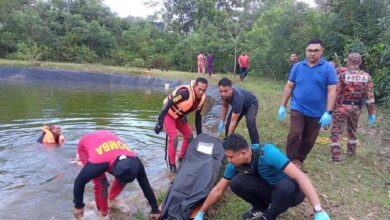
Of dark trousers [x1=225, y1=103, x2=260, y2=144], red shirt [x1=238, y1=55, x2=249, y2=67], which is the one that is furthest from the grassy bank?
red shirt [x1=238, y1=55, x2=249, y2=67]

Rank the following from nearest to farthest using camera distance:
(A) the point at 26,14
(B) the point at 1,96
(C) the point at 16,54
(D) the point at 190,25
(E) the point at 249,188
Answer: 1. (E) the point at 249,188
2. (B) the point at 1,96
3. (C) the point at 16,54
4. (A) the point at 26,14
5. (D) the point at 190,25

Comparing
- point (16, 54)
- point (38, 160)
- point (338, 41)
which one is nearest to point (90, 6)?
point (16, 54)

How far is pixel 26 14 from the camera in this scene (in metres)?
30.9

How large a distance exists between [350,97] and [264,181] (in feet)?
9.80

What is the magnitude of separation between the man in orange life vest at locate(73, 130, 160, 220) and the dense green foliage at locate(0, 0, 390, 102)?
14.7 m

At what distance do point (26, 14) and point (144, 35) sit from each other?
9.32 meters

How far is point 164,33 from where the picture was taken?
3375 cm

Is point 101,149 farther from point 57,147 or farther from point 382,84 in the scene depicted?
point 382,84

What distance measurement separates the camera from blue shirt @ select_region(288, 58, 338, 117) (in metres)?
5.09

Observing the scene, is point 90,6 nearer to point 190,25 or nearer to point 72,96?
point 190,25

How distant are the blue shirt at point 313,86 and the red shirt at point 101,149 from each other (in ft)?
Result: 7.85

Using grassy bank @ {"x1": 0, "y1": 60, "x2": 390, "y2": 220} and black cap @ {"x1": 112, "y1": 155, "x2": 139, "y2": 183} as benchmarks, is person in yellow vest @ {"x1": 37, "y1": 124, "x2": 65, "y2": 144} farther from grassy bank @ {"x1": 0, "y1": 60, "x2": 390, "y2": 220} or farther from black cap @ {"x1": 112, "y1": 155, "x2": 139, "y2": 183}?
black cap @ {"x1": 112, "y1": 155, "x2": 139, "y2": 183}

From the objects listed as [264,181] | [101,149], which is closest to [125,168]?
[101,149]

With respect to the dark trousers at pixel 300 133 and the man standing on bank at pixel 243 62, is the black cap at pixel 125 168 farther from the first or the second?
the man standing on bank at pixel 243 62
